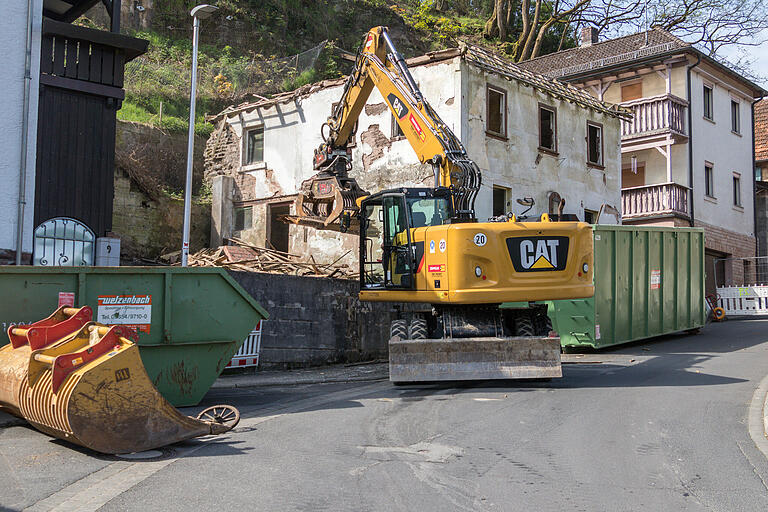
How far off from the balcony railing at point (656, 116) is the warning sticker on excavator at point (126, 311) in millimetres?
23436

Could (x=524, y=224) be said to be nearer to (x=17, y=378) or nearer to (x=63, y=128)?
(x=17, y=378)

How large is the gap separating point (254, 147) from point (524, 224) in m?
14.9

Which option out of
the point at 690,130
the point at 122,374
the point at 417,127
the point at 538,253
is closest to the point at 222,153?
the point at 417,127

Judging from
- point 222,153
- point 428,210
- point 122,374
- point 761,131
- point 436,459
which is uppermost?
point 761,131

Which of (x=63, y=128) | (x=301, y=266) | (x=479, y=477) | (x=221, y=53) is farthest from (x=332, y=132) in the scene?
(x=221, y=53)

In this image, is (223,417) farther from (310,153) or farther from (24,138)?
(310,153)

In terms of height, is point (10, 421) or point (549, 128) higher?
point (549, 128)

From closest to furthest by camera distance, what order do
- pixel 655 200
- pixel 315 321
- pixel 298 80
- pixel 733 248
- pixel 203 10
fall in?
pixel 315 321 < pixel 203 10 < pixel 655 200 < pixel 298 80 < pixel 733 248

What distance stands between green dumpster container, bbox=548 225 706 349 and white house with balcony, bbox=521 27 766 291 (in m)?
8.81

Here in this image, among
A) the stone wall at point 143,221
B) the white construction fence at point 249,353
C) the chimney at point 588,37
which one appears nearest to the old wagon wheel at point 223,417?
the white construction fence at point 249,353

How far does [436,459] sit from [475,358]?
183 inches

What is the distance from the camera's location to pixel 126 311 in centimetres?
934

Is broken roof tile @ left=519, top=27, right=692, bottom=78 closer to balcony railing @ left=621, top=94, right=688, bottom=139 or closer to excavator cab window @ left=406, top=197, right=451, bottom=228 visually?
balcony railing @ left=621, top=94, right=688, bottom=139

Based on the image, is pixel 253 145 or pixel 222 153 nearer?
pixel 253 145
